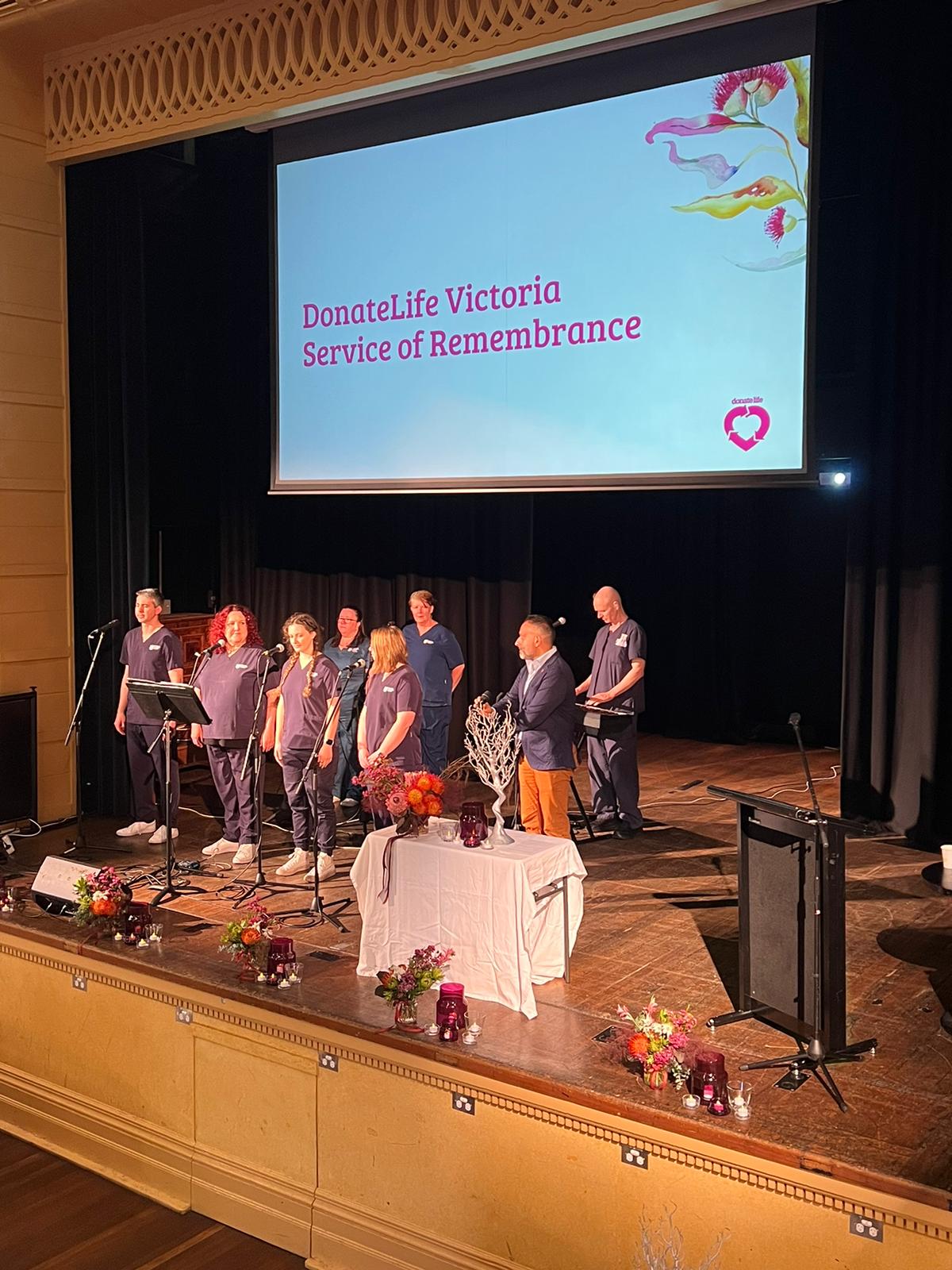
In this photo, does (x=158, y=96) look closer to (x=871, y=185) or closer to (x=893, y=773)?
(x=871, y=185)

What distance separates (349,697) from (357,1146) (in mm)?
4628

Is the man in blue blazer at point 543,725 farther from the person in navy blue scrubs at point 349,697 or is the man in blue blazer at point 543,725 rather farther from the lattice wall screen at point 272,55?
the lattice wall screen at point 272,55

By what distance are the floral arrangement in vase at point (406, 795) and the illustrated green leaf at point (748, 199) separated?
10.3 ft

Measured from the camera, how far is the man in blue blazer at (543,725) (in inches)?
263

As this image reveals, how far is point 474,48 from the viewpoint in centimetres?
634

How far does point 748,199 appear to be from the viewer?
6.48 meters

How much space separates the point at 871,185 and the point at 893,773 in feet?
12.1

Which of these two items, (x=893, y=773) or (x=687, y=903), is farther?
(x=893, y=773)

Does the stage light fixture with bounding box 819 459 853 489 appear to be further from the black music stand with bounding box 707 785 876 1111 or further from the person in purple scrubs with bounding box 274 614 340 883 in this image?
the black music stand with bounding box 707 785 876 1111

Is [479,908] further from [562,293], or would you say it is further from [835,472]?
[835,472]

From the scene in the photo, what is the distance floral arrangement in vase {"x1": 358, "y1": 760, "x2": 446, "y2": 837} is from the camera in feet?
17.6

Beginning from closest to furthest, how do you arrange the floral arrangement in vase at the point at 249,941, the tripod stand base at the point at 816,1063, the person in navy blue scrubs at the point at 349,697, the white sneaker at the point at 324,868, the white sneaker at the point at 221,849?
the tripod stand base at the point at 816,1063
the floral arrangement in vase at the point at 249,941
the white sneaker at the point at 324,868
the white sneaker at the point at 221,849
the person in navy blue scrubs at the point at 349,697

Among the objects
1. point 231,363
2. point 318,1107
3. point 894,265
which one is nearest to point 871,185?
point 894,265

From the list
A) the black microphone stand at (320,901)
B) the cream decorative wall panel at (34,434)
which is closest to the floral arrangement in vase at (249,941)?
the black microphone stand at (320,901)
